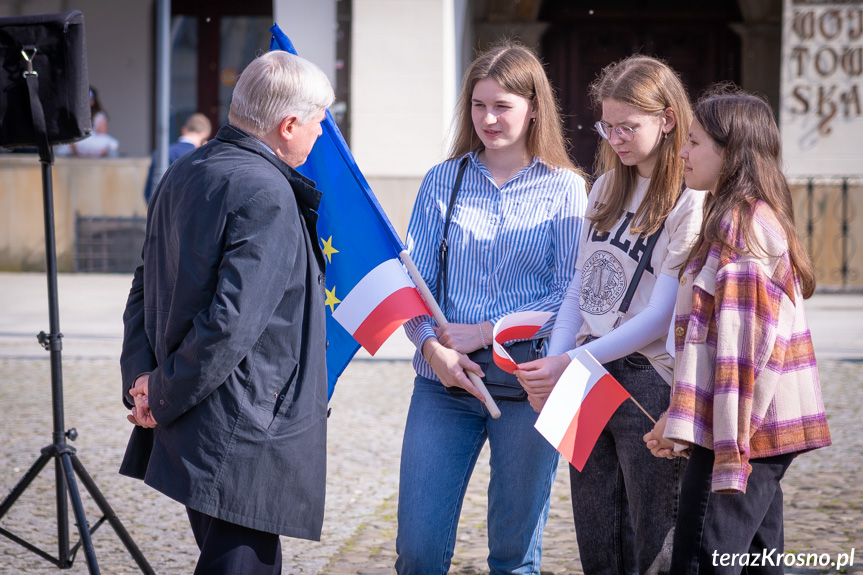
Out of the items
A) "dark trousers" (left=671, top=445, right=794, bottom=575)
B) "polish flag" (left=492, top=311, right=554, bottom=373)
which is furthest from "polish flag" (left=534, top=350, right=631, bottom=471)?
"dark trousers" (left=671, top=445, right=794, bottom=575)

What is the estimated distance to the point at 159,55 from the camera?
10695 millimetres

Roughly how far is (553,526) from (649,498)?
→ 6.47 ft

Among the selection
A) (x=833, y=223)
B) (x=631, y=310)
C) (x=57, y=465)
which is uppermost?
(x=833, y=223)

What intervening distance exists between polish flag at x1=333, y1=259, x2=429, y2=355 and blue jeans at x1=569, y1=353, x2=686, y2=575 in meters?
0.63

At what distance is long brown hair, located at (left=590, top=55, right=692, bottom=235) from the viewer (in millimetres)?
2807

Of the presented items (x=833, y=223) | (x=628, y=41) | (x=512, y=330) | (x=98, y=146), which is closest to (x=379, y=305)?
(x=512, y=330)

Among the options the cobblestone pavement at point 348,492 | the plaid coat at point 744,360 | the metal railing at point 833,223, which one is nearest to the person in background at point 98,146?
the cobblestone pavement at point 348,492

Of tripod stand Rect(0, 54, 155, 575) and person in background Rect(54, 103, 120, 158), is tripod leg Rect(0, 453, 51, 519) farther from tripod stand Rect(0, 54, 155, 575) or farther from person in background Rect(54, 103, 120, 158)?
person in background Rect(54, 103, 120, 158)

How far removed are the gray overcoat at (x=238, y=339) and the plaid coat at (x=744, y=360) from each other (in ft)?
3.12

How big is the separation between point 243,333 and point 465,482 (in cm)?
89

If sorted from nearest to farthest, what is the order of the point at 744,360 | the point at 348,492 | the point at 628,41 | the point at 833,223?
1. the point at 744,360
2. the point at 348,492
3. the point at 833,223
4. the point at 628,41

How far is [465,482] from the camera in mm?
2996

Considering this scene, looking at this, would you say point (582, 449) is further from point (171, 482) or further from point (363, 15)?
point (363, 15)

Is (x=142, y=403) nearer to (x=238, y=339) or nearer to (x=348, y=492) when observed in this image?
(x=238, y=339)
